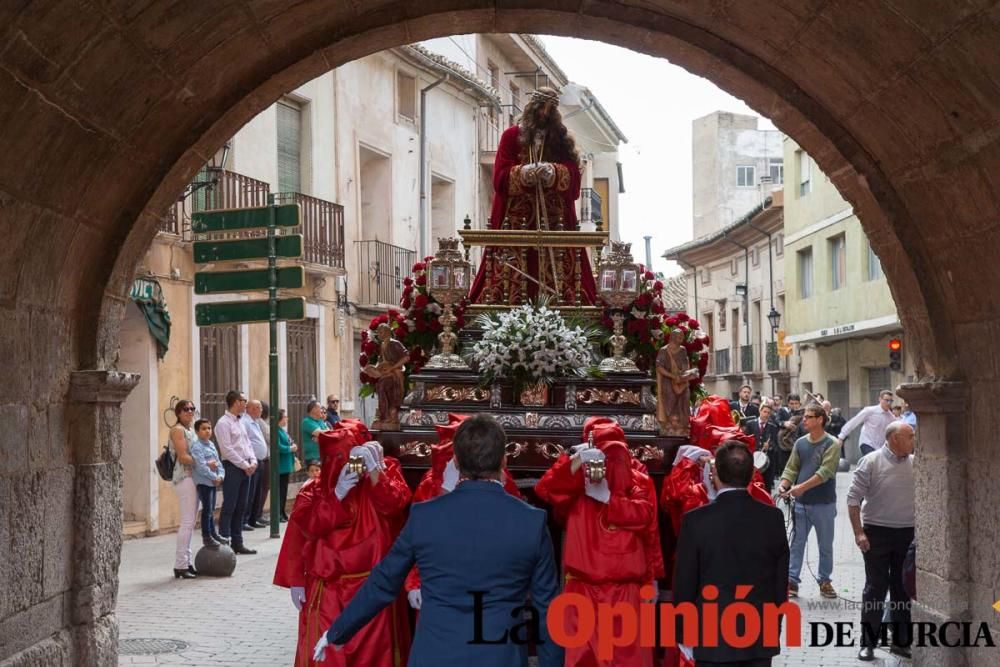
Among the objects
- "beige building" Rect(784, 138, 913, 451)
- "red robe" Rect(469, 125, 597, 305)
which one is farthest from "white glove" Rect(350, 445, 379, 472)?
"beige building" Rect(784, 138, 913, 451)

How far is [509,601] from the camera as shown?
4254mm

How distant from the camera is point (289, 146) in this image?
66.9 feet

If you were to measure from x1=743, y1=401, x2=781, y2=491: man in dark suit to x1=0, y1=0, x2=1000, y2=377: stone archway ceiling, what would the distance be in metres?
10.8

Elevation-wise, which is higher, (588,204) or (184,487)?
(588,204)

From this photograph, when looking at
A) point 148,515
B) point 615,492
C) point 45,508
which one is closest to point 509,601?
point 615,492

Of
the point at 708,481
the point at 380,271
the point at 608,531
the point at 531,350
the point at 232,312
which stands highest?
the point at 380,271

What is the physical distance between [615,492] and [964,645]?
2.00 meters

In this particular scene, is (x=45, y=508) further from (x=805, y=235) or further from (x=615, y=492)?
(x=805, y=235)

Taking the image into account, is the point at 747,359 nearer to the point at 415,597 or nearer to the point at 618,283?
the point at 618,283

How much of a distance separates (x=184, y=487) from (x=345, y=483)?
549cm

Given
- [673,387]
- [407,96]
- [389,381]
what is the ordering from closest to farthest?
1. [673,387]
2. [389,381]
3. [407,96]

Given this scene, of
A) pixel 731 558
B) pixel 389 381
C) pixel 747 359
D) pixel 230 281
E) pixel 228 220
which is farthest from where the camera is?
pixel 747 359

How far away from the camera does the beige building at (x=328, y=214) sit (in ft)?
51.2

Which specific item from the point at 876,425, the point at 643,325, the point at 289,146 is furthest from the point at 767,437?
the point at 643,325
